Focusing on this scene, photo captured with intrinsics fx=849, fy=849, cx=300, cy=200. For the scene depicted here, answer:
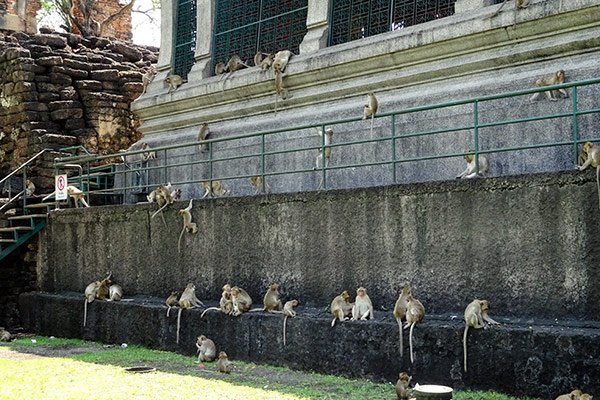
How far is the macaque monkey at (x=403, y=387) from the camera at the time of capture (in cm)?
829

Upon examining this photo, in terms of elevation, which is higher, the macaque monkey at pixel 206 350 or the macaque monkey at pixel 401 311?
the macaque monkey at pixel 401 311

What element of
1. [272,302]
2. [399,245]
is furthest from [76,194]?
[399,245]

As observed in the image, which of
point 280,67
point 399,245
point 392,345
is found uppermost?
point 280,67

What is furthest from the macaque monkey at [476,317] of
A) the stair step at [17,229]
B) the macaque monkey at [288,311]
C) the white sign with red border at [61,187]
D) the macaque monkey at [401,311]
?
the stair step at [17,229]

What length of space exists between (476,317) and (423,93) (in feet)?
14.0

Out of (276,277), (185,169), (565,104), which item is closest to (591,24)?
(565,104)

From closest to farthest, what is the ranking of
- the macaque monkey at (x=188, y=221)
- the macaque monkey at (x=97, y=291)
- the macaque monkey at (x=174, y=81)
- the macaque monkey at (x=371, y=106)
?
1. the macaque monkey at (x=371, y=106)
2. the macaque monkey at (x=188, y=221)
3. the macaque monkey at (x=97, y=291)
4. the macaque monkey at (x=174, y=81)

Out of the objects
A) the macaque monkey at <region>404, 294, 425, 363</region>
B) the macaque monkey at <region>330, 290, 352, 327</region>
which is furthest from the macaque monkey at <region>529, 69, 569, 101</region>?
the macaque monkey at <region>330, 290, 352, 327</region>

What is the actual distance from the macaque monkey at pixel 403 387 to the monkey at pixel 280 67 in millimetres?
6653

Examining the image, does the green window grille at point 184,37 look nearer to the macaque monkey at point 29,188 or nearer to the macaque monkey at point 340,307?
the macaque monkey at point 29,188

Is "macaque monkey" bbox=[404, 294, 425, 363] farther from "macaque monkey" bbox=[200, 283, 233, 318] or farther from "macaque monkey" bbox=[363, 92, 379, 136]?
"macaque monkey" bbox=[363, 92, 379, 136]

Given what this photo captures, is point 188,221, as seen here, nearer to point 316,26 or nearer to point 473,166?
point 316,26

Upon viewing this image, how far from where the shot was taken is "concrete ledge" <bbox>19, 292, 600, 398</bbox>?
7.87m

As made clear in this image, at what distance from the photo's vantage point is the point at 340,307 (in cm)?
993
